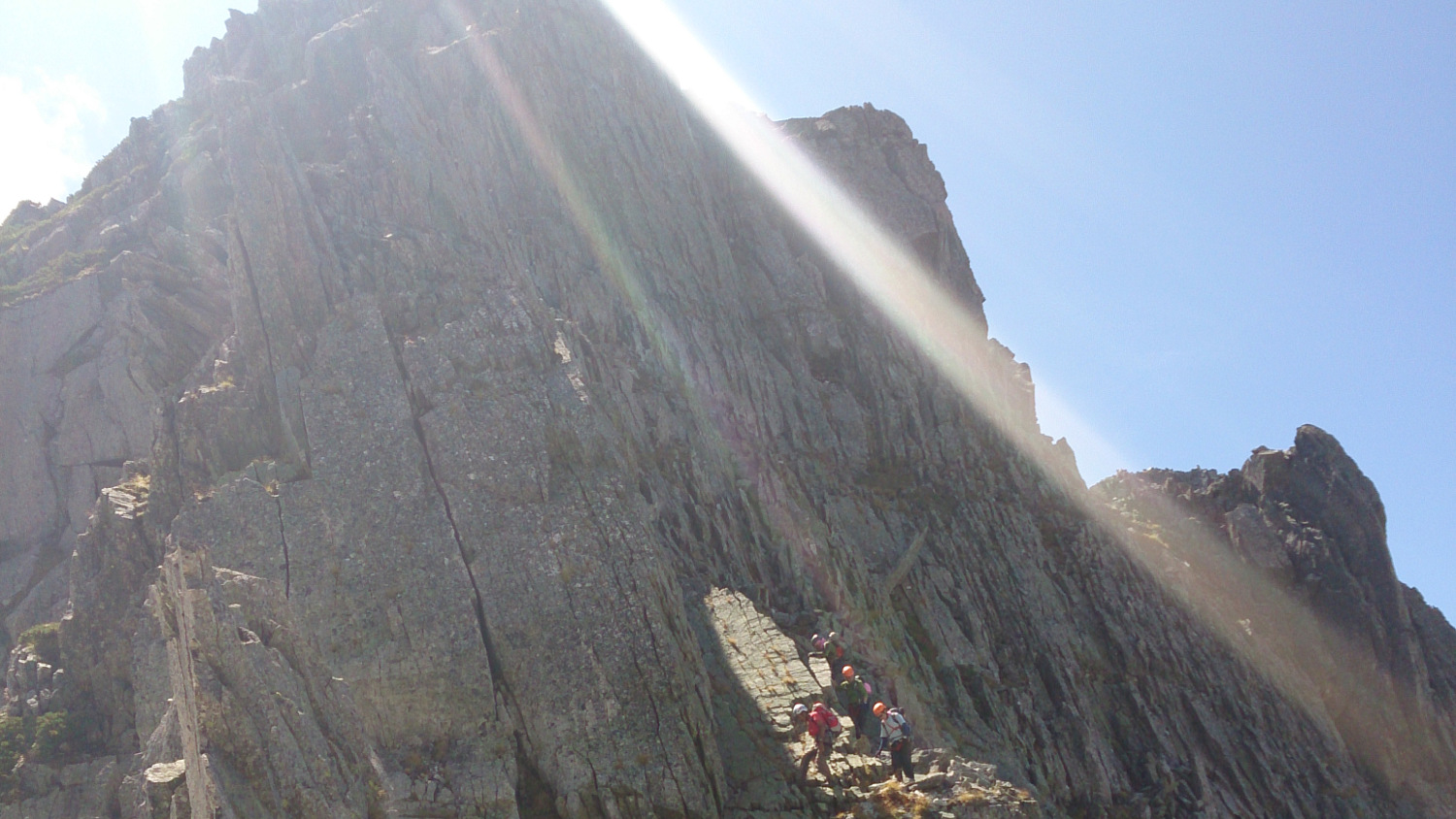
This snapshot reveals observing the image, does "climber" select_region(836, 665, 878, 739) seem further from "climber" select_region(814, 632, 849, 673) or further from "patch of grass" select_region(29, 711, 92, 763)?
"patch of grass" select_region(29, 711, 92, 763)

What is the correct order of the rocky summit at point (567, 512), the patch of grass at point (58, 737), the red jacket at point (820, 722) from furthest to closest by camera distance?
the patch of grass at point (58, 737)
the red jacket at point (820, 722)
the rocky summit at point (567, 512)

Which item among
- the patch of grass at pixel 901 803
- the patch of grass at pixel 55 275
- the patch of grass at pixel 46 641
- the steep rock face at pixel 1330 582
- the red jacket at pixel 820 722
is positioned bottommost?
the patch of grass at pixel 46 641

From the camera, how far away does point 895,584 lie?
55.5 meters

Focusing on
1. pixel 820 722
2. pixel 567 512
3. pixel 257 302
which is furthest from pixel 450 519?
pixel 257 302

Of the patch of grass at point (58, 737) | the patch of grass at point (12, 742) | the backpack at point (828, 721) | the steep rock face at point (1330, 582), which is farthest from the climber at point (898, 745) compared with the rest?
the steep rock face at point (1330, 582)

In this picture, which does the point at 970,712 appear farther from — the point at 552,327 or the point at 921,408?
the point at 552,327

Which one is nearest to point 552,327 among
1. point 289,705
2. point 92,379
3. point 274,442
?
point 274,442

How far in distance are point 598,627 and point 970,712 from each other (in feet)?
82.5

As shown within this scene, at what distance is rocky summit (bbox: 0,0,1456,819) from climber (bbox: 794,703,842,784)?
0.32 meters

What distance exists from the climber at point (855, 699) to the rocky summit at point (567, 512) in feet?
2.59

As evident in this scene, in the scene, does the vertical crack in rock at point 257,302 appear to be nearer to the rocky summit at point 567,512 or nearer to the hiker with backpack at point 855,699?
the rocky summit at point 567,512

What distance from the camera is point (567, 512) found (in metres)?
33.8

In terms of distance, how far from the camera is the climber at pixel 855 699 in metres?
31.8

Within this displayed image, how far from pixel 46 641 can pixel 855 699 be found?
98.6 ft
